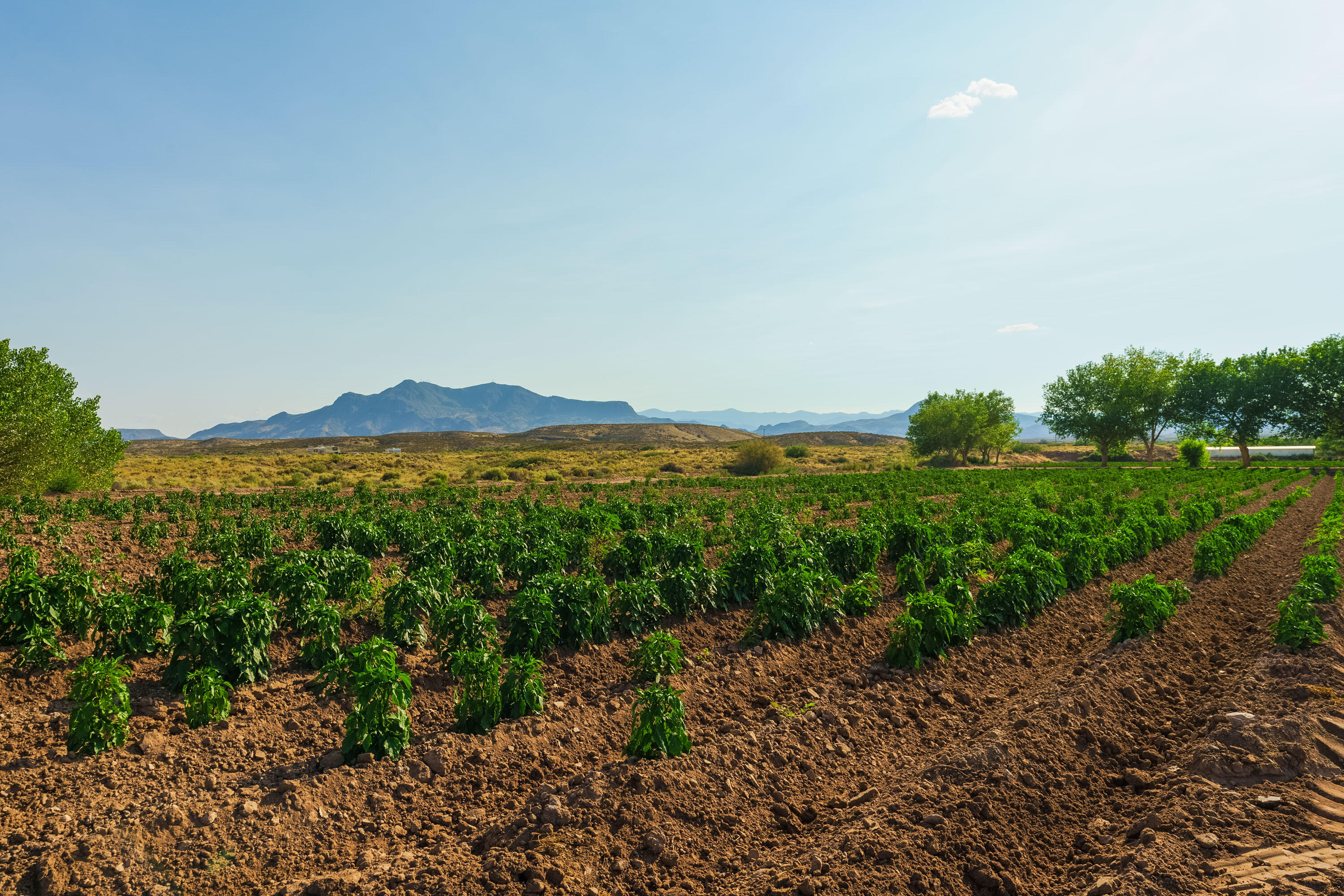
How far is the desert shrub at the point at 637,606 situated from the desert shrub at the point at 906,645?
3579mm

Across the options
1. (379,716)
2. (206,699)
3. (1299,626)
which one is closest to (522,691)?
(379,716)

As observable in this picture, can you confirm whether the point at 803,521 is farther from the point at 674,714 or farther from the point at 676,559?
the point at 674,714

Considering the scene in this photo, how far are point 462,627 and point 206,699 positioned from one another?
2.75m

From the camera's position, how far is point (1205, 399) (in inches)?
2719

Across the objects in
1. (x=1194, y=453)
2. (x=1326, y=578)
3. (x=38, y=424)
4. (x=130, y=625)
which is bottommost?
(x=1326, y=578)

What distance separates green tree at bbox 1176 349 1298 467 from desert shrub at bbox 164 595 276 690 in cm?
8796

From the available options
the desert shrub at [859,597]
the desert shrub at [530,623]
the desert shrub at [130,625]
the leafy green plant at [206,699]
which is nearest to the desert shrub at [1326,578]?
the desert shrub at [859,597]

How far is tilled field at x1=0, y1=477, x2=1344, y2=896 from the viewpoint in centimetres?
451

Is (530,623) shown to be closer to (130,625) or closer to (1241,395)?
(130,625)

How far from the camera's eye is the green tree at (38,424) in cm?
2481

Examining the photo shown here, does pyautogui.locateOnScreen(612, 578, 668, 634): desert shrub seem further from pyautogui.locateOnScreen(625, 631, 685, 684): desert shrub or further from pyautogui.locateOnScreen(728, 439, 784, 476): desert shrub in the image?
pyautogui.locateOnScreen(728, 439, 784, 476): desert shrub

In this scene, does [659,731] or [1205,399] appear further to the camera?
[1205,399]

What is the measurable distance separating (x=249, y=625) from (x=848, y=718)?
7.41m

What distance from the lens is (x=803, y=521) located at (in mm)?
23875
